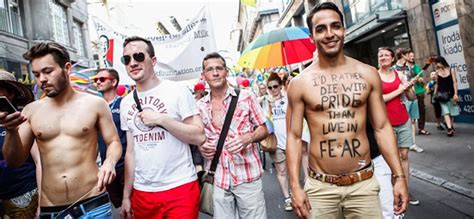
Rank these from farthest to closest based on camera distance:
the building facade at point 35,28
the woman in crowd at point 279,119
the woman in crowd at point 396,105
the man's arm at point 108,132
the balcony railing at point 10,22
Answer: the balcony railing at point 10,22
the building facade at point 35,28
the woman in crowd at point 279,119
the woman in crowd at point 396,105
the man's arm at point 108,132

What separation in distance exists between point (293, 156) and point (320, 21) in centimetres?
95

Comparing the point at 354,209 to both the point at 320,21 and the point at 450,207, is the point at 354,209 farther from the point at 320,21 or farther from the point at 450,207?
the point at 450,207

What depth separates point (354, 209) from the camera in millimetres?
2508

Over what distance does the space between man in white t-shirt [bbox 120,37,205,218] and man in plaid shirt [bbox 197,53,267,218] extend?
320mm

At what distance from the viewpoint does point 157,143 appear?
2.91 meters

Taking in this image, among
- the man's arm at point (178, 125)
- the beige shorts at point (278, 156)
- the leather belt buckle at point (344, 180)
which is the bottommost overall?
the beige shorts at point (278, 156)

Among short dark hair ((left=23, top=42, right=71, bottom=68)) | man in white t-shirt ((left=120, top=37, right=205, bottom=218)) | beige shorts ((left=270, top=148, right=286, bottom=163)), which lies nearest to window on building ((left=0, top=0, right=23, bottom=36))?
beige shorts ((left=270, top=148, right=286, bottom=163))

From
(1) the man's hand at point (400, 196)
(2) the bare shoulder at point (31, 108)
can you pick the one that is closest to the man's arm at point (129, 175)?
(2) the bare shoulder at point (31, 108)

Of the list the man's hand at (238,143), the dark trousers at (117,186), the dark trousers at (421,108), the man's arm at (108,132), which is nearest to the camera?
the man's arm at (108,132)

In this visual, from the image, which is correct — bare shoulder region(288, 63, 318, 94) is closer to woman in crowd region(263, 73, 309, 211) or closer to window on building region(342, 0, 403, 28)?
woman in crowd region(263, 73, 309, 211)

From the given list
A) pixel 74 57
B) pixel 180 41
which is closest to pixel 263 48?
pixel 180 41

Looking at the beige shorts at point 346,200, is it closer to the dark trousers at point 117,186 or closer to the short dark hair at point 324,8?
the short dark hair at point 324,8

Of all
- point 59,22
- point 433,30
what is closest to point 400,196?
point 433,30

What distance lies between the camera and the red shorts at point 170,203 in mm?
2844
